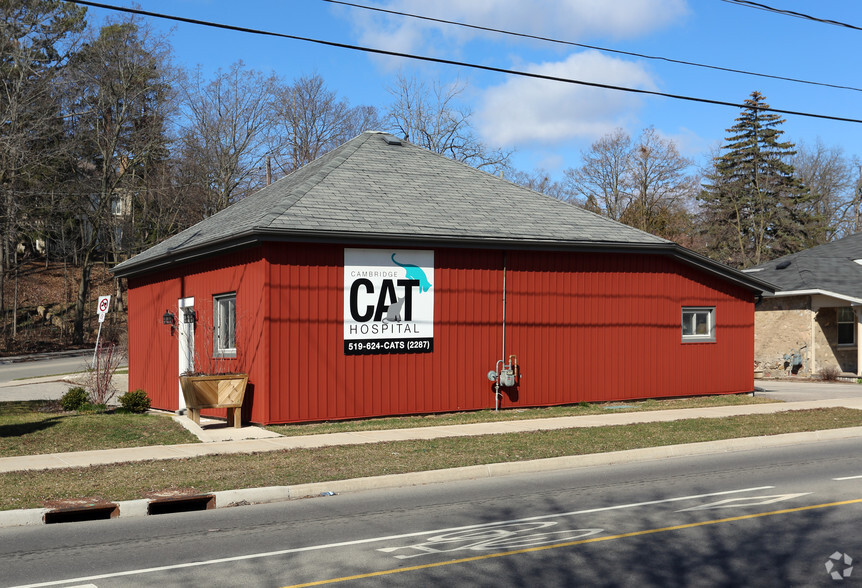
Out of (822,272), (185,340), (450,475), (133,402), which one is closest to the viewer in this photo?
(450,475)

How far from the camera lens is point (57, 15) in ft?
153

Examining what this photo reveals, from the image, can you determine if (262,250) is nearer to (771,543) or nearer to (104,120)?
(771,543)

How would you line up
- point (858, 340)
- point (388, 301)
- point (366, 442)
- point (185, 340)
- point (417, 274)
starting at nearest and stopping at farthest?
point (366, 442) → point (388, 301) → point (417, 274) → point (185, 340) → point (858, 340)

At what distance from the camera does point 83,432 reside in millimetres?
15367

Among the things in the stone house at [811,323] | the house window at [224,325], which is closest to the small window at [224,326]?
the house window at [224,325]

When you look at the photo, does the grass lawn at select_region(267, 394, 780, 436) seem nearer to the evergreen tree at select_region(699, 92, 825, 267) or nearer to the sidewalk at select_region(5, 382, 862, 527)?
the sidewalk at select_region(5, 382, 862, 527)

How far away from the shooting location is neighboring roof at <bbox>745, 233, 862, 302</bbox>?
30.7 meters

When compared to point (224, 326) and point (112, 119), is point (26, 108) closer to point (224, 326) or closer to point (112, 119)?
point (112, 119)

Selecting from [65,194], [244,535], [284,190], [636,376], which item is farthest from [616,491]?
[65,194]

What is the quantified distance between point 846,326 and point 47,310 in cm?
4326

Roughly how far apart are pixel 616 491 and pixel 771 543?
118 inches

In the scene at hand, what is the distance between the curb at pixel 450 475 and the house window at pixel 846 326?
17.7m

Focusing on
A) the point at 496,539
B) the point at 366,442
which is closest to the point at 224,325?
the point at 366,442

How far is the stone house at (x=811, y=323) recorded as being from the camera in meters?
30.9
